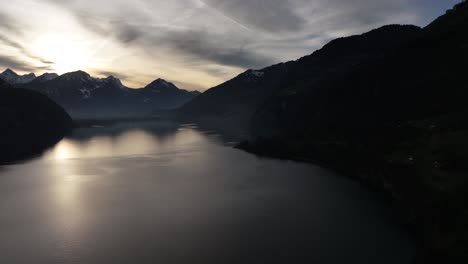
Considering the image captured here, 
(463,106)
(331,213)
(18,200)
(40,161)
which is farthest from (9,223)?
(463,106)

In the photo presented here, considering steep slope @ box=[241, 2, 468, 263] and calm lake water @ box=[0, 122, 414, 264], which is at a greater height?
steep slope @ box=[241, 2, 468, 263]

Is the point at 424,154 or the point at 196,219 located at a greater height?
the point at 424,154

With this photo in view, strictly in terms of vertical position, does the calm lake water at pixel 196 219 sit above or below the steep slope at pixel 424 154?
below

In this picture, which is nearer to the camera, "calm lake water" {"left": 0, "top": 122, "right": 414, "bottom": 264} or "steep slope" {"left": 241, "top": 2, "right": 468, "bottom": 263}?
"steep slope" {"left": 241, "top": 2, "right": 468, "bottom": 263}

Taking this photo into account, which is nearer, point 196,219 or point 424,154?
point 196,219

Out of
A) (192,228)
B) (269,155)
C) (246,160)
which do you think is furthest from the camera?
(269,155)

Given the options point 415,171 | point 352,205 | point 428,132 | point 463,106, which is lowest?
point 352,205

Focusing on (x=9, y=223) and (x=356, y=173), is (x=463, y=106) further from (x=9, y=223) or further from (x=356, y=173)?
(x=9, y=223)

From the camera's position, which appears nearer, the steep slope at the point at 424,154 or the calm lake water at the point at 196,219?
the steep slope at the point at 424,154
